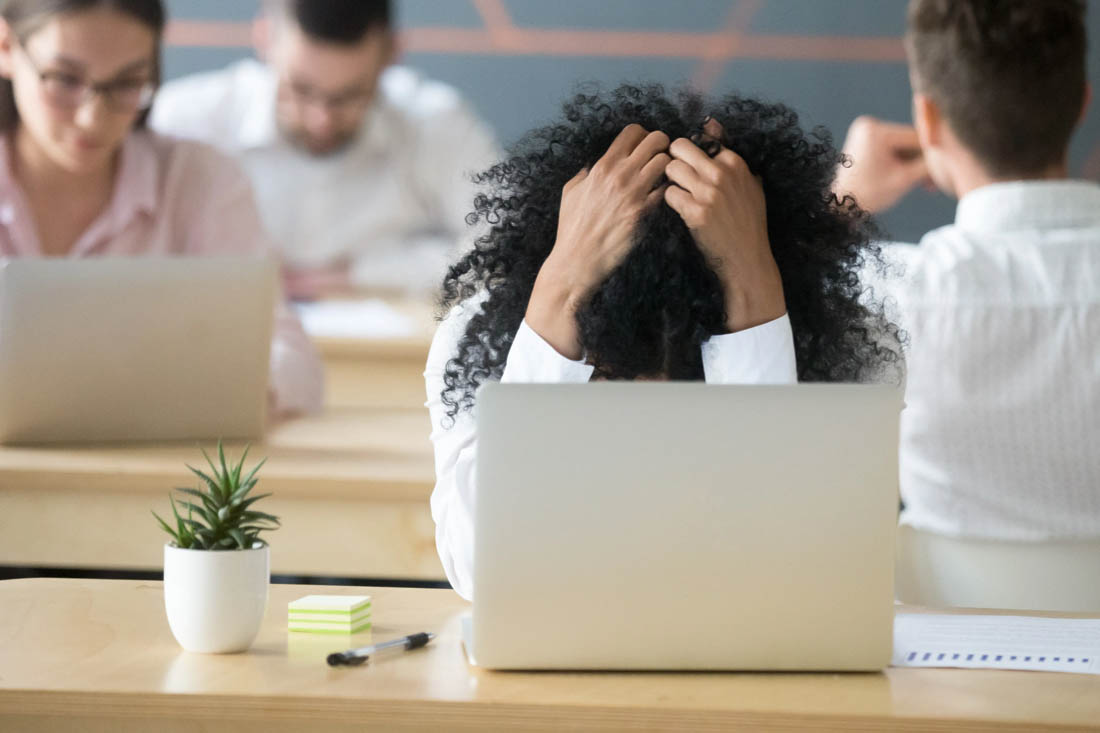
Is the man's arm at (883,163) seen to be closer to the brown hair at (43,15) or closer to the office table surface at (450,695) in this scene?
A: the brown hair at (43,15)

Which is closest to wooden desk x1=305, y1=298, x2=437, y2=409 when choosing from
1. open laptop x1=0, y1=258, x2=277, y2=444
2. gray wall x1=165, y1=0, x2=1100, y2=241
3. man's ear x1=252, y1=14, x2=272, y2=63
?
gray wall x1=165, y1=0, x2=1100, y2=241

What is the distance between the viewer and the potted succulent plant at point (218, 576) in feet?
3.25

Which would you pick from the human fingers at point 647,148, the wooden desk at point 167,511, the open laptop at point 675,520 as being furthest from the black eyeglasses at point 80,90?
the open laptop at point 675,520

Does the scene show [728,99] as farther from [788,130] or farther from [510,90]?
[510,90]

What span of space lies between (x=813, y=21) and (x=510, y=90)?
1.02 metres

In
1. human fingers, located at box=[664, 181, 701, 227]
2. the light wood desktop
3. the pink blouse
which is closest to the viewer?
human fingers, located at box=[664, 181, 701, 227]

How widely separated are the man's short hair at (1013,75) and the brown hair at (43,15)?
4.64 feet

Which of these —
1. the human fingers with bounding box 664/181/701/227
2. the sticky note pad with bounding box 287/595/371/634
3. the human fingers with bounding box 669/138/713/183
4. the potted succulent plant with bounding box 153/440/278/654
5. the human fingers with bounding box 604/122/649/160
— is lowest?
the sticky note pad with bounding box 287/595/371/634

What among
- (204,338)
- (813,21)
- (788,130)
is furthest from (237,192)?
(813,21)

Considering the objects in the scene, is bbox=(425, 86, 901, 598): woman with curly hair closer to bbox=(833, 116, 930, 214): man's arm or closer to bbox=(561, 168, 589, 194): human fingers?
bbox=(561, 168, 589, 194): human fingers

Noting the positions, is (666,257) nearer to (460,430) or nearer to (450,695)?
(460,430)

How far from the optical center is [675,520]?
936mm

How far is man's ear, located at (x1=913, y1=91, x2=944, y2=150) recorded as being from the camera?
77.1 inches

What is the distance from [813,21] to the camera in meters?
4.35
